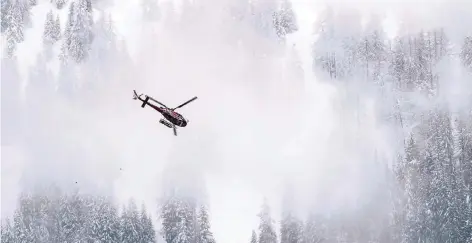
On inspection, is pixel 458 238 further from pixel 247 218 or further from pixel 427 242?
pixel 247 218

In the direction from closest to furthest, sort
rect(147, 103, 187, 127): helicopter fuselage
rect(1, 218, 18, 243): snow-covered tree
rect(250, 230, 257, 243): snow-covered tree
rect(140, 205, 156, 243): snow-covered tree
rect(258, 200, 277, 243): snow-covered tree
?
rect(147, 103, 187, 127): helicopter fuselage
rect(250, 230, 257, 243): snow-covered tree
rect(258, 200, 277, 243): snow-covered tree
rect(140, 205, 156, 243): snow-covered tree
rect(1, 218, 18, 243): snow-covered tree

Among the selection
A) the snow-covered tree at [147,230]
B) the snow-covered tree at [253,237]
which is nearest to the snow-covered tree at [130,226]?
the snow-covered tree at [147,230]

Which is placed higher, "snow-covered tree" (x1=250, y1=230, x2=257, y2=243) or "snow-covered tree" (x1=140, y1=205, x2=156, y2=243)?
"snow-covered tree" (x1=140, y1=205, x2=156, y2=243)

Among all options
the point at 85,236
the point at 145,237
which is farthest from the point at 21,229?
the point at 145,237

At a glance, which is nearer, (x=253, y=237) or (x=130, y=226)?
(x=253, y=237)

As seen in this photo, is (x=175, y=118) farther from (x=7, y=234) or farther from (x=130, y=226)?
(x=7, y=234)

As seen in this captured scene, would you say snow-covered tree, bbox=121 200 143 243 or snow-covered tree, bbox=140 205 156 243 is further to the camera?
snow-covered tree, bbox=140 205 156 243

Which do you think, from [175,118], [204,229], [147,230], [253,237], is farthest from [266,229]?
[175,118]

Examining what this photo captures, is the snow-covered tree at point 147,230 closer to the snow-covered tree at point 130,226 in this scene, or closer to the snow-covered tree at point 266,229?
the snow-covered tree at point 130,226

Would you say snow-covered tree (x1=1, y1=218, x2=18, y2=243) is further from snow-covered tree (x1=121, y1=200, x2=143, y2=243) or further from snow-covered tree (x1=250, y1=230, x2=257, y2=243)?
snow-covered tree (x1=250, y1=230, x2=257, y2=243)

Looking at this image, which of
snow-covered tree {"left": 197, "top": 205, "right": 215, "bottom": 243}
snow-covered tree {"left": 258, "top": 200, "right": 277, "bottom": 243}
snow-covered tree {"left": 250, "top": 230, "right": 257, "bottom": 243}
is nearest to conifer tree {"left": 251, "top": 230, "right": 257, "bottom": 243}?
snow-covered tree {"left": 250, "top": 230, "right": 257, "bottom": 243}
